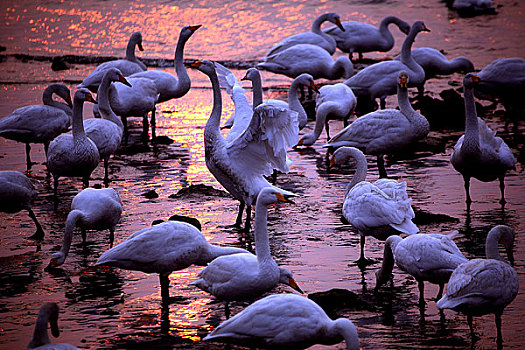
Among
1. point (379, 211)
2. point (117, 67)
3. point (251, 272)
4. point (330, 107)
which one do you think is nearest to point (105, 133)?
point (330, 107)

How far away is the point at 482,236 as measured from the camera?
870 centimetres

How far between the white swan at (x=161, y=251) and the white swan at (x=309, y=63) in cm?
1076

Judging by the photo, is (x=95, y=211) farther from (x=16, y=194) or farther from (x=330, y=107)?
(x=330, y=107)

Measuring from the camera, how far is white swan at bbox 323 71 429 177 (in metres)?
11.6

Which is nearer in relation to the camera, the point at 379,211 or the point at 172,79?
the point at 379,211

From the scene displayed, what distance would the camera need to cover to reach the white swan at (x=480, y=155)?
9.91 meters

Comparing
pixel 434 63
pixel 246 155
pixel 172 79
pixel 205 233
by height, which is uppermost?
pixel 434 63

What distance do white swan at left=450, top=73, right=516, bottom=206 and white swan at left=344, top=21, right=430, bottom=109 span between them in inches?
201

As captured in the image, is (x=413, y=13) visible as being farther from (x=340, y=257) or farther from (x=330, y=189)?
(x=340, y=257)

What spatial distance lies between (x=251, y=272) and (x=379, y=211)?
76.0 inches

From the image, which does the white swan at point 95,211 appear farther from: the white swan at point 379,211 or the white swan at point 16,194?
the white swan at point 379,211

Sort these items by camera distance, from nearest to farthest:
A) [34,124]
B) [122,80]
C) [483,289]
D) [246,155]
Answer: [483,289] < [246,155] < [34,124] < [122,80]

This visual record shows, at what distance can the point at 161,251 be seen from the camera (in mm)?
7023

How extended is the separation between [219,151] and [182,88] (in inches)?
253
